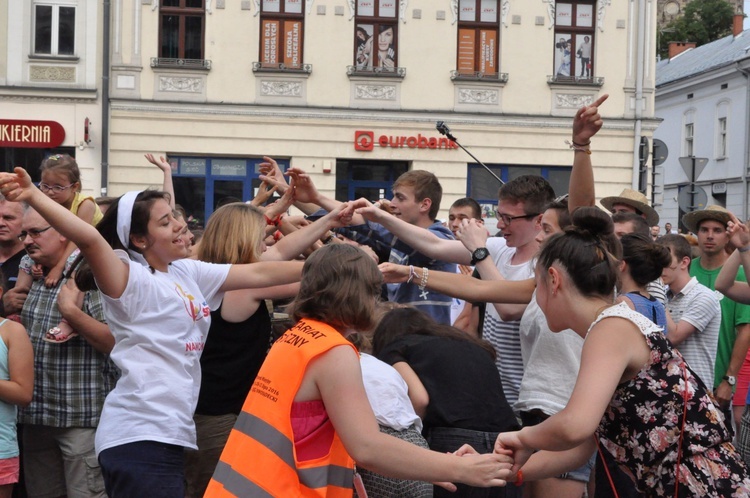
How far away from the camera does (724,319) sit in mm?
7828

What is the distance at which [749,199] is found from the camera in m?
38.8

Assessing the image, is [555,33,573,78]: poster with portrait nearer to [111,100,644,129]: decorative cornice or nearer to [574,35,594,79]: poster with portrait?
[574,35,594,79]: poster with portrait

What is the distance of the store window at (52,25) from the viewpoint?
72.6ft

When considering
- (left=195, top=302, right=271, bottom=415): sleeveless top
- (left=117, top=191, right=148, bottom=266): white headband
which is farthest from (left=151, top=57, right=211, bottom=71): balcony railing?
(left=117, top=191, right=148, bottom=266): white headband

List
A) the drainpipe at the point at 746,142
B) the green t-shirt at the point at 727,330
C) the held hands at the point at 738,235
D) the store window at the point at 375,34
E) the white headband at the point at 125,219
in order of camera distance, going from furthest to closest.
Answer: the drainpipe at the point at 746,142 → the store window at the point at 375,34 → the green t-shirt at the point at 727,330 → the held hands at the point at 738,235 → the white headband at the point at 125,219

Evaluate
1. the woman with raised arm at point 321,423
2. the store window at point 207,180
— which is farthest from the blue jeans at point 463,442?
the store window at point 207,180

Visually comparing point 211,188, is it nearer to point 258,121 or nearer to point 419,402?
point 258,121

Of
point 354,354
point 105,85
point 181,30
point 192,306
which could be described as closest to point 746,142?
point 181,30

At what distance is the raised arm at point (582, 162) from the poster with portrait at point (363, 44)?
60.9 feet

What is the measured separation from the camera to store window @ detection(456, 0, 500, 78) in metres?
23.6

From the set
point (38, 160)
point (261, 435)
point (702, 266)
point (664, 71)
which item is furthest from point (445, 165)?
point (664, 71)

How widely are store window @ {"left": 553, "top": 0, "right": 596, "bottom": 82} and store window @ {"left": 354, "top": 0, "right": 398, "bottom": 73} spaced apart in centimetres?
401

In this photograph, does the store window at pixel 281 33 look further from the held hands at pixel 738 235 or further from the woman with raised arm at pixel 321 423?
the woman with raised arm at pixel 321 423

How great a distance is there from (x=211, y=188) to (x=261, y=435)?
20.3 m
